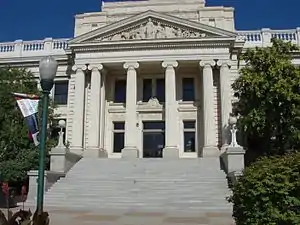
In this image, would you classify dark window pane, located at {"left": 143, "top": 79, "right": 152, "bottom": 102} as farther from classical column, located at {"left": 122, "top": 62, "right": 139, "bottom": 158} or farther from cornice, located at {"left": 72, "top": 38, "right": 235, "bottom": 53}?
cornice, located at {"left": 72, "top": 38, "right": 235, "bottom": 53}

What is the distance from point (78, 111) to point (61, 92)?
15.6 ft

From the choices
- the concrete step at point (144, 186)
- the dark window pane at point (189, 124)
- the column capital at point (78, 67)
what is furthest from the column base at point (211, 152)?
the column capital at point (78, 67)

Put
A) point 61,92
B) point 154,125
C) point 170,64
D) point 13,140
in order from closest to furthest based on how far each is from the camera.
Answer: point 13,140, point 170,64, point 154,125, point 61,92

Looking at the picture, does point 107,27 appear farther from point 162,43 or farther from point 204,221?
point 204,221

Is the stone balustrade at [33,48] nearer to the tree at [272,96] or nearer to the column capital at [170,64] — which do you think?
the column capital at [170,64]

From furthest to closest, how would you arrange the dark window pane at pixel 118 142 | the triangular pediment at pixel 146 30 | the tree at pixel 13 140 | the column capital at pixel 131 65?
1. the dark window pane at pixel 118 142
2. the column capital at pixel 131 65
3. the triangular pediment at pixel 146 30
4. the tree at pixel 13 140

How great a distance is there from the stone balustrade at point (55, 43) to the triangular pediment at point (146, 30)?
381 centimetres

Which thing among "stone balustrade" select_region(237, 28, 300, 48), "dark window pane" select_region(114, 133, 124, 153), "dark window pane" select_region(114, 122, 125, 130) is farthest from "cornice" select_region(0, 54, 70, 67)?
"stone balustrade" select_region(237, 28, 300, 48)

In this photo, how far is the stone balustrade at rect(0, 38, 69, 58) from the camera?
35.1 m

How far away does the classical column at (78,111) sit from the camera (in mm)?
30516

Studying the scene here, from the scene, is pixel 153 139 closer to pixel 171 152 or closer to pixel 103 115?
pixel 171 152

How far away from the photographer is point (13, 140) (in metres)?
24.2

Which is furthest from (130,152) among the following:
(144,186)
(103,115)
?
(144,186)

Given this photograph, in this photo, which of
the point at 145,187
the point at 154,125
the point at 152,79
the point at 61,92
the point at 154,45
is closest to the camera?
the point at 145,187
